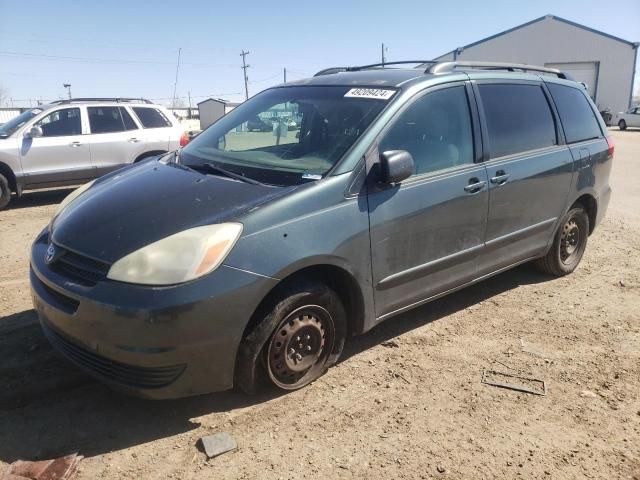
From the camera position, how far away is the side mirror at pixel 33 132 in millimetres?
8781

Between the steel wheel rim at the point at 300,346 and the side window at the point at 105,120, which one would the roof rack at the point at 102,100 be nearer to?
the side window at the point at 105,120

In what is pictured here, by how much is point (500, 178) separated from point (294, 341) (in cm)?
206

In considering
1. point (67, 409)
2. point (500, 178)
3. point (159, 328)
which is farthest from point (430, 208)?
point (67, 409)

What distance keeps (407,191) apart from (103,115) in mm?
7854

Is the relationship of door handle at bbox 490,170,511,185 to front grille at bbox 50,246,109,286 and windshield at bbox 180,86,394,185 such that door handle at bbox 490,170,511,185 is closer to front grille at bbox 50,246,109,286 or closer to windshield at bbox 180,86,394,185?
windshield at bbox 180,86,394,185

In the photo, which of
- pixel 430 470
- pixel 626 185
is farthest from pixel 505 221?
pixel 626 185

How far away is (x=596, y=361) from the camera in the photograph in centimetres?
358

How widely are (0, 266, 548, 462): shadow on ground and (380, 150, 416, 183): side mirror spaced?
4.23 feet

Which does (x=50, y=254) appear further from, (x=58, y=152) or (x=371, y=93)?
(x=58, y=152)

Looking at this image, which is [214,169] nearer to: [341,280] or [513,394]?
[341,280]

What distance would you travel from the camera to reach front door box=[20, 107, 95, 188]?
29.0ft

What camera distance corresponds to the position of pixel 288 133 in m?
3.91

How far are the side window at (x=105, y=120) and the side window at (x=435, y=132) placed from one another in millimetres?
7466

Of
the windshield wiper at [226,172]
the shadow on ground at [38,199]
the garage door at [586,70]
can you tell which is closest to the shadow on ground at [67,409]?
the windshield wiper at [226,172]
